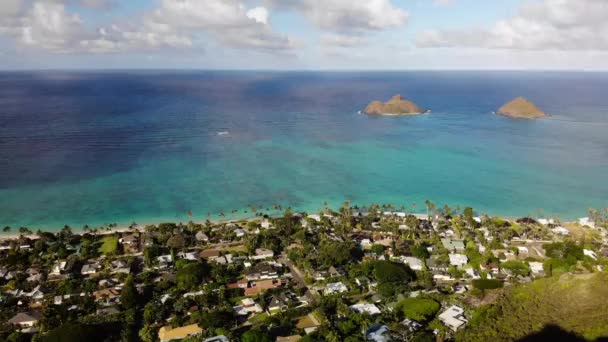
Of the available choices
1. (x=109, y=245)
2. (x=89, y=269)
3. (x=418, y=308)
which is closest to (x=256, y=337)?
(x=418, y=308)

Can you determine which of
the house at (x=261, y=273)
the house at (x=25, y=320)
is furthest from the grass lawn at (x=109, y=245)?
the house at (x=261, y=273)

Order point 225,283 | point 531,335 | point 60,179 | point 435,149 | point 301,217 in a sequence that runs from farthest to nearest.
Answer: point 435,149 → point 60,179 → point 301,217 → point 225,283 → point 531,335

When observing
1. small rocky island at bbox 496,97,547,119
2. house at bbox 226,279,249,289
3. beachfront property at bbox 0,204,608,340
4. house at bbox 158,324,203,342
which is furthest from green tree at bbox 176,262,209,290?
small rocky island at bbox 496,97,547,119

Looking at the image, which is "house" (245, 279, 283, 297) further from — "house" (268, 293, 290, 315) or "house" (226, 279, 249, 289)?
"house" (268, 293, 290, 315)

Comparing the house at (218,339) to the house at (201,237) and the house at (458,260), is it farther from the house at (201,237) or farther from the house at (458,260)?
the house at (458,260)

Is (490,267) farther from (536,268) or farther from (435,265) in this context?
(435,265)

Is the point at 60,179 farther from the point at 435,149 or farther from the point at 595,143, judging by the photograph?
the point at 595,143

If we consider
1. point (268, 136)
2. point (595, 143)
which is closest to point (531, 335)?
point (268, 136)
